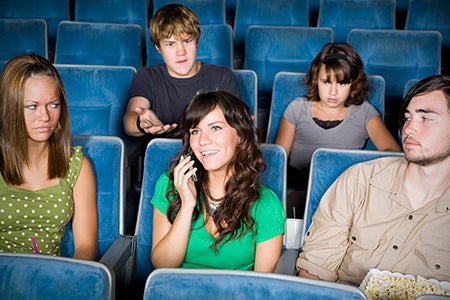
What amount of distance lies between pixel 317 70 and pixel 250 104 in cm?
25

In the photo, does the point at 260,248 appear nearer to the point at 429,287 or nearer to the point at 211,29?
the point at 429,287

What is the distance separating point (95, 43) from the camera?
8.09 ft

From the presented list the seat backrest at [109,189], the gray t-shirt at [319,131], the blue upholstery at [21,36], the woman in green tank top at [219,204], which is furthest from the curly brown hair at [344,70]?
the blue upholstery at [21,36]

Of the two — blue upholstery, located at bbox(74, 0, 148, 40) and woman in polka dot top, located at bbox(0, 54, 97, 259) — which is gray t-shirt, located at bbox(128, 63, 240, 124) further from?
blue upholstery, located at bbox(74, 0, 148, 40)

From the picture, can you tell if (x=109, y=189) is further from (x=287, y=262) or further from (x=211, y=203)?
(x=287, y=262)

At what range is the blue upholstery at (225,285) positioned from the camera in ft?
2.70

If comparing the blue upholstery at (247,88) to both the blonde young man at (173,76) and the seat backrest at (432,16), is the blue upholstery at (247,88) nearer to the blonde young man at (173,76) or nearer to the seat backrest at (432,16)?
the blonde young man at (173,76)

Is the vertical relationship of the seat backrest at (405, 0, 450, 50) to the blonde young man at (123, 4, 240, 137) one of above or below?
above

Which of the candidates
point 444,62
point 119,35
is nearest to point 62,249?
point 119,35

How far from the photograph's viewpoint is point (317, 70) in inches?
74.1

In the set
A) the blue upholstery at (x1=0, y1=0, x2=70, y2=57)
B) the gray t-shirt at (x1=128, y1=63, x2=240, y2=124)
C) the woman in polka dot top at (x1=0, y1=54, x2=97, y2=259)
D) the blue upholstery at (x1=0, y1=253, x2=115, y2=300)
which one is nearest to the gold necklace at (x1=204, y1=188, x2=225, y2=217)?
the woman in polka dot top at (x1=0, y1=54, x2=97, y2=259)

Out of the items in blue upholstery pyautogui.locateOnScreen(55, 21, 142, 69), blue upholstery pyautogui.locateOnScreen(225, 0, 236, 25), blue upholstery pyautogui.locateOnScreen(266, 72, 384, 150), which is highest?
blue upholstery pyautogui.locateOnScreen(225, 0, 236, 25)

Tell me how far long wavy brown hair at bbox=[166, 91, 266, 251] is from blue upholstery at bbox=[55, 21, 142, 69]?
1.30 metres

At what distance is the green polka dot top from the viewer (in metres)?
1.30
